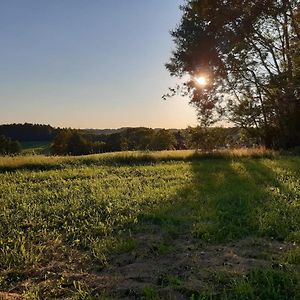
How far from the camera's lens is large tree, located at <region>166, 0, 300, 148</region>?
20.8 metres

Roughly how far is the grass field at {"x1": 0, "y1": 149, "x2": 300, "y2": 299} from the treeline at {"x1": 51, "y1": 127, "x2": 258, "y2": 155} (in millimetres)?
12818

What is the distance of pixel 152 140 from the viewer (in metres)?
57.8

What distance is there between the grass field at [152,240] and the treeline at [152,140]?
12.8 m

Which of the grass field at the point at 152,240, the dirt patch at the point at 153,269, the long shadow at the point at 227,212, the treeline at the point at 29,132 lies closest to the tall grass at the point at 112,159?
the grass field at the point at 152,240

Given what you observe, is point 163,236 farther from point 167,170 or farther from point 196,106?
point 196,106

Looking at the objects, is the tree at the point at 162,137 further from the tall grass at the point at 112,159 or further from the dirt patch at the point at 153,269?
the dirt patch at the point at 153,269

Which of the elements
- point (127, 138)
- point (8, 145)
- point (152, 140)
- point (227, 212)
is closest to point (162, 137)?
point (152, 140)

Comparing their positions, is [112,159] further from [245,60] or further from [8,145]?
[8,145]

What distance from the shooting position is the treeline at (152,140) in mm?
25125

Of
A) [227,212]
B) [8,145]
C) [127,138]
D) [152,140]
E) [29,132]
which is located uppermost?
[29,132]

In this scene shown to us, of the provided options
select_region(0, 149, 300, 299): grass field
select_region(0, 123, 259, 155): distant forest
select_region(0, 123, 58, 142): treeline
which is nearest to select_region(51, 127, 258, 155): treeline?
select_region(0, 123, 259, 155): distant forest

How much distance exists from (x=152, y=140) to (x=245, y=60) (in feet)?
117

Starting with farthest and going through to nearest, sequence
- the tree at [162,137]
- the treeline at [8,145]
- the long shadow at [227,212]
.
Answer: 1. the tree at [162,137]
2. the treeline at [8,145]
3. the long shadow at [227,212]

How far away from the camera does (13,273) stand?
4.30 meters
